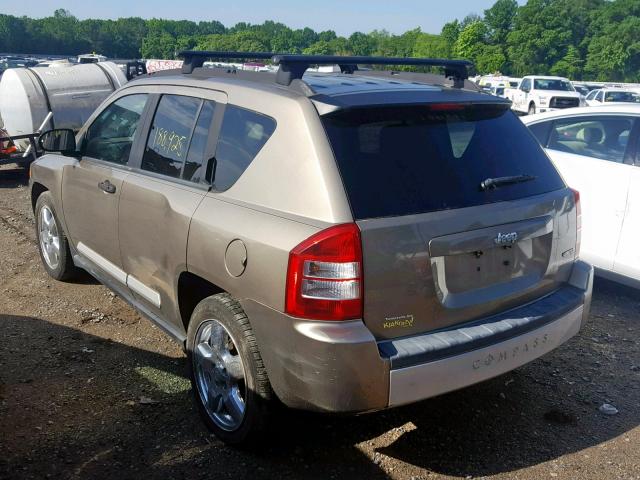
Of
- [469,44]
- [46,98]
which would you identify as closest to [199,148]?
[46,98]

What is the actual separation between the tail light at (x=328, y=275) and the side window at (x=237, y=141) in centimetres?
69

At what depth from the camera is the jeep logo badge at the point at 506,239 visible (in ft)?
10.5

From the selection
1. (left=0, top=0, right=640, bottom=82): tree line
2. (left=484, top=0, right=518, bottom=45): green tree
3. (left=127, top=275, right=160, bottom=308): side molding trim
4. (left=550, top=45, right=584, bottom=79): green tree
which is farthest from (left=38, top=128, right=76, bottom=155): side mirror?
(left=484, top=0, right=518, bottom=45): green tree

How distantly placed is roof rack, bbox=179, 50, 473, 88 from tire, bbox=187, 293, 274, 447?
1163 millimetres

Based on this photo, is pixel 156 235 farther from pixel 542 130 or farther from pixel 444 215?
pixel 542 130

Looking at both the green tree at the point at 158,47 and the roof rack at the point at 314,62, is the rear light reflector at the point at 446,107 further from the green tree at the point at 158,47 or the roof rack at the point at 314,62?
the green tree at the point at 158,47

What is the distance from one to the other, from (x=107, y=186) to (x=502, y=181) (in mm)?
2505

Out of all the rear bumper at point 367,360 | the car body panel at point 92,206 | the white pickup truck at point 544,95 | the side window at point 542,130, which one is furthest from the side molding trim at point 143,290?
the white pickup truck at point 544,95

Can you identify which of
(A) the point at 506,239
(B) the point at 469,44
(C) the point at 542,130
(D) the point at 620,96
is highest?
(B) the point at 469,44

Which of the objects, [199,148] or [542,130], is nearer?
[199,148]

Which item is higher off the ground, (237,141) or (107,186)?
(237,141)

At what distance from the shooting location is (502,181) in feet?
11.1

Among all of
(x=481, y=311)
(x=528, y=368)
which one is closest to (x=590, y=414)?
(x=528, y=368)

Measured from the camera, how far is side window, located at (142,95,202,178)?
12.6ft
